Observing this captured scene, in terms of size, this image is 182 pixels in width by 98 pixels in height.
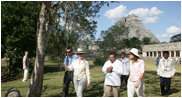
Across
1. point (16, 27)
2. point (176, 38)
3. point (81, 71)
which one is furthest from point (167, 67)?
point (176, 38)

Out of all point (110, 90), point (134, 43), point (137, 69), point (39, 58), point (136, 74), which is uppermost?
point (134, 43)

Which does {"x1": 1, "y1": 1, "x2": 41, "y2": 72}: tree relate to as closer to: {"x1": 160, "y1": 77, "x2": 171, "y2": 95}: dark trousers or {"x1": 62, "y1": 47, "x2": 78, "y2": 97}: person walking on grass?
{"x1": 62, "y1": 47, "x2": 78, "y2": 97}: person walking on grass

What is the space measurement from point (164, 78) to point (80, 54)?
12.6 ft

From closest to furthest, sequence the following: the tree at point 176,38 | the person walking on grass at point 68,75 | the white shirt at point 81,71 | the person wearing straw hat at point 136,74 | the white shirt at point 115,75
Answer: the person wearing straw hat at point 136,74
the white shirt at point 115,75
the white shirt at point 81,71
the person walking on grass at point 68,75
the tree at point 176,38

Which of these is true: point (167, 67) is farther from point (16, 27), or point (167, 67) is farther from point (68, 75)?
point (16, 27)

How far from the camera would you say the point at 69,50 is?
6297 millimetres

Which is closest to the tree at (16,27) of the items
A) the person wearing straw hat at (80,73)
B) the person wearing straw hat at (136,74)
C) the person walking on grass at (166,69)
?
the person wearing straw hat at (80,73)

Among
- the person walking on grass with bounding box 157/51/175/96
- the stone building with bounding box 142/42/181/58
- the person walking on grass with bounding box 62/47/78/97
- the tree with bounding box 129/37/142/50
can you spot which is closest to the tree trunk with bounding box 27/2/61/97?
the person walking on grass with bounding box 62/47/78/97

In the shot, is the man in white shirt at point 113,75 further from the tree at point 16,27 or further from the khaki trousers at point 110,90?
the tree at point 16,27

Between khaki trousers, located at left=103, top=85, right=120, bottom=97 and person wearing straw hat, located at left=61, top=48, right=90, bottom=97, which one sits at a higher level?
person wearing straw hat, located at left=61, top=48, right=90, bottom=97

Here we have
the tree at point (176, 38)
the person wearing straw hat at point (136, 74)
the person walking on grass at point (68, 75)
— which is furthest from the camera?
the tree at point (176, 38)

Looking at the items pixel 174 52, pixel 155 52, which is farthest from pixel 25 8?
pixel 155 52

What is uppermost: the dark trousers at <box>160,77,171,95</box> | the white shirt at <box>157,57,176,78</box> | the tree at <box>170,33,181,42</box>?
the tree at <box>170,33,181,42</box>

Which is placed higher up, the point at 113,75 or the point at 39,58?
the point at 39,58
